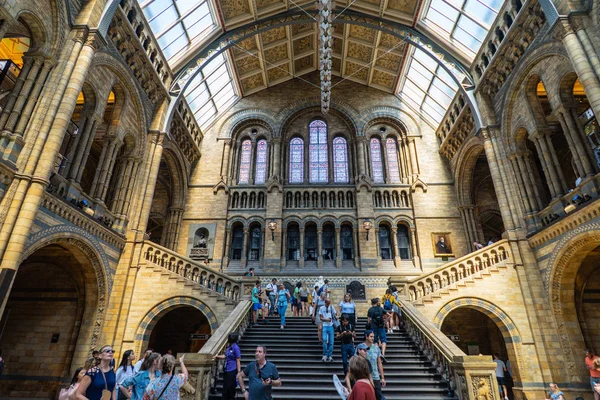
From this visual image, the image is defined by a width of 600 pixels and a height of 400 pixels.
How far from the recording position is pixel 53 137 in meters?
9.48

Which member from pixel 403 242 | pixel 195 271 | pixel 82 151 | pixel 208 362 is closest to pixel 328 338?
pixel 208 362

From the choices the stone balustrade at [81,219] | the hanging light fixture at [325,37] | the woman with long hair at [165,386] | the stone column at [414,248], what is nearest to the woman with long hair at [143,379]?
the woman with long hair at [165,386]

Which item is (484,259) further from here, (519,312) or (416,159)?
(416,159)

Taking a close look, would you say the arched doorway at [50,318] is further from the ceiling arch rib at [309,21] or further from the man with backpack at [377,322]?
the man with backpack at [377,322]

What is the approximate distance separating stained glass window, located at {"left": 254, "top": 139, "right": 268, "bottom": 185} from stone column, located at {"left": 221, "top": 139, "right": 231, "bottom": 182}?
186 centimetres

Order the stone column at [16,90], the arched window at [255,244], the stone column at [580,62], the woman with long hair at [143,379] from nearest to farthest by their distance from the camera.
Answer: the woman with long hair at [143,379]
the stone column at [16,90]
the stone column at [580,62]
the arched window at [255,244]

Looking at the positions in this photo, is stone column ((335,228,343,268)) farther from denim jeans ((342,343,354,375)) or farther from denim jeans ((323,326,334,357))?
denim jeans ((342,343,354,375))

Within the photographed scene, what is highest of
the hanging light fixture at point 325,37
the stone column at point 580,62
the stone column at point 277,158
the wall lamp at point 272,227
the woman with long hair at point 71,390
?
the hanging light fixture at point 325,37

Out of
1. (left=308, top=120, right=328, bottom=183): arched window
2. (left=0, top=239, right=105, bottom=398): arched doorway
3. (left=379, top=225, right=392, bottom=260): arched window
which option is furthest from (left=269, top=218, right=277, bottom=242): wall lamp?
(left=0, top=239, right=105, bottom=398): arched doorway

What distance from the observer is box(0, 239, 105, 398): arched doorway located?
11.7 m

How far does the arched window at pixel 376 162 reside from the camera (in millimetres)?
21141

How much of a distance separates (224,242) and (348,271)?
283 inches

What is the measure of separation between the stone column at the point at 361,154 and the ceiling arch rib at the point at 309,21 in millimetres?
6055

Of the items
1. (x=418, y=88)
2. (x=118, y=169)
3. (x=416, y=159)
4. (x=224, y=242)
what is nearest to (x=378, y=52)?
(x=418, y=88)
